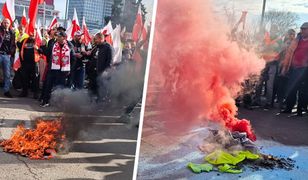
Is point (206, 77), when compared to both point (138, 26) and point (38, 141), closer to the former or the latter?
point (138, 26)

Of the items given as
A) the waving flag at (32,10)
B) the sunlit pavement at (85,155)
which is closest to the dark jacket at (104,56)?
the sunlit pavement at (85,155)

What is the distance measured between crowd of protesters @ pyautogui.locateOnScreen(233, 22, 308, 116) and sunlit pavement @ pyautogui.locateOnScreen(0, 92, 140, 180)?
4.83ft

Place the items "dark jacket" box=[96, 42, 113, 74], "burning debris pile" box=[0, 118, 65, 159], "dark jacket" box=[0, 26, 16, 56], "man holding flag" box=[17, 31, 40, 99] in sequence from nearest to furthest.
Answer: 1. "burning debris pile" box=[0, 118, 65, 159]
2. "dark jacket" box=[96, 42, 113, 74]
3. "dark jacket" box=[0, 26, 16, 56]
4. "man holding flag" box=[17, 31, 40, 99]

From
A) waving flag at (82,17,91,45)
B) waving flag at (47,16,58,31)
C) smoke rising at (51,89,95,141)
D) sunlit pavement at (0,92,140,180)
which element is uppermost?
waving flag at (47,16,58,31)

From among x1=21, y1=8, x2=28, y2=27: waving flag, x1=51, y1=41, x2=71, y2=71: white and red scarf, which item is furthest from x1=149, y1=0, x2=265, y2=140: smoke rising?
x1=21, y1=8, x2=28, y2=27: waving flag

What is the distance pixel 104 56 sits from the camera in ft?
13.2

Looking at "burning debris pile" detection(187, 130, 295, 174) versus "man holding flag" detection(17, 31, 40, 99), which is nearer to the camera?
"burning debris pile" detection(187, 130, 295, 174)

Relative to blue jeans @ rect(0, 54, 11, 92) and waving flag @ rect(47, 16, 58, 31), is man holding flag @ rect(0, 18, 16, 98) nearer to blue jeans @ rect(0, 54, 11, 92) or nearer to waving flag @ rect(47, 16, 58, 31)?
blue jeans @ rect(0, 54, 11, 92)

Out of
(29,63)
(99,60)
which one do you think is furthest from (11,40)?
(99,60)

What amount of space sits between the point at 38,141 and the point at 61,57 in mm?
1500

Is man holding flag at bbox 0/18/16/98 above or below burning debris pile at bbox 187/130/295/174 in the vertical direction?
above

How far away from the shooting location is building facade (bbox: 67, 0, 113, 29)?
3193 mm

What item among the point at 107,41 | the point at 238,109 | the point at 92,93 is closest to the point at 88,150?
the point at 92,93

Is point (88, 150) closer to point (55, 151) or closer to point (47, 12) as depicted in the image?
point (55, 151)
